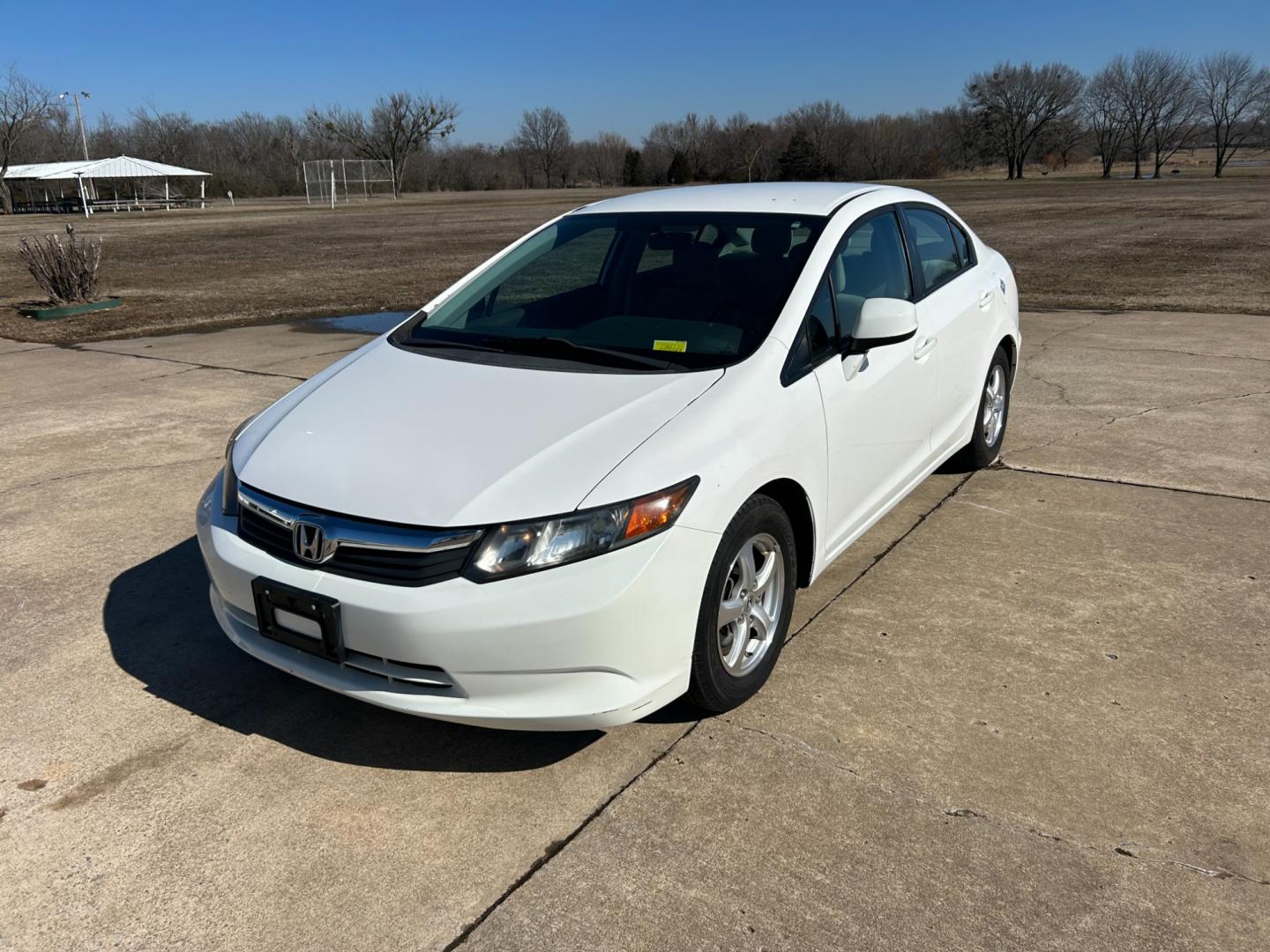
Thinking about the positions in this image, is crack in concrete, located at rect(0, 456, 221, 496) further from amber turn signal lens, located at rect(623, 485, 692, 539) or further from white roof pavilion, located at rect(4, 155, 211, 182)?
white roof pavilion, located at rect(4, 155, 211, 182)

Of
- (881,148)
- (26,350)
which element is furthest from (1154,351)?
(881,148)

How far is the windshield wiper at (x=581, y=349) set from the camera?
11.3ft

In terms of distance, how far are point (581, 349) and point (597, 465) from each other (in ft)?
3.05

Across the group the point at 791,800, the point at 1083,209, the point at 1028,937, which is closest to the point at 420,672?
the point at 791,800

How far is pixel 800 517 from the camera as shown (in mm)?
3457

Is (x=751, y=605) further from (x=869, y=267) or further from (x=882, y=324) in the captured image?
(x=869, y=267)

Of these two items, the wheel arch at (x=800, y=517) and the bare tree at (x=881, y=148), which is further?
the bare tree at (x=881, y=148)

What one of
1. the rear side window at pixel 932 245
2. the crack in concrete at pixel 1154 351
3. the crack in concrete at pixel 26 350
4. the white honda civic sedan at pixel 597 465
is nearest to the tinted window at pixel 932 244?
the rear side window at pixel 932 245

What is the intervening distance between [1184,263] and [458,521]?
16.5m

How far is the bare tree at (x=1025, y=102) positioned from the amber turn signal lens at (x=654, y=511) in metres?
101

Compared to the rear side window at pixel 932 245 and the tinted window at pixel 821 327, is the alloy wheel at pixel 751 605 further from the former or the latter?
the rear side window at pixel 932 245

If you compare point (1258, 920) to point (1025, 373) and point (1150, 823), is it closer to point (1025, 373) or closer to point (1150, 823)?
point (1150, 823)

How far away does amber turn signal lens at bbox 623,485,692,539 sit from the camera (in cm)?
270

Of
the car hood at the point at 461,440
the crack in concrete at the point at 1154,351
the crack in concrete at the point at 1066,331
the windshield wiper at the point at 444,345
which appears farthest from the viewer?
the crack in concrete at the point at 1066,331
